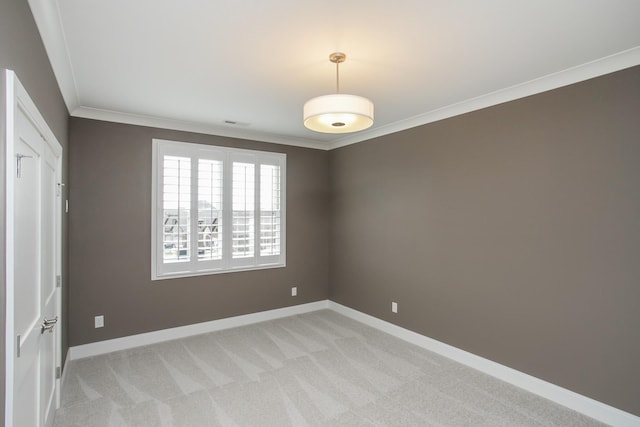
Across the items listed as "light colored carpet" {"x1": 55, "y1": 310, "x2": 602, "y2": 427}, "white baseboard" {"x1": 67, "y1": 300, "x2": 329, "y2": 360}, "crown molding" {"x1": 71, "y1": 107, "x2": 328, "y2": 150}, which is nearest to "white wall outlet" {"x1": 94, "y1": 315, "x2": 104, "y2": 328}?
"white baseboard" {"x1": 67, "y1": 300, "x2": 329, "y2": 360}

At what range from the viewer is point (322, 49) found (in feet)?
7.48

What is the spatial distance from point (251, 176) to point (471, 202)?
2840 millimetres

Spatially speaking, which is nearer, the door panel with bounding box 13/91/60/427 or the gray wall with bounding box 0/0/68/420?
the gray wall with bounding box 0/0/68/420

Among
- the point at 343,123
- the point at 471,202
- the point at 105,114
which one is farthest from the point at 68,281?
the point at 471,202

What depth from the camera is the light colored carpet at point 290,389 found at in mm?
2506

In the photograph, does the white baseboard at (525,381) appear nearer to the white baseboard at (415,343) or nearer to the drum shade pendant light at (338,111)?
the white baseboard at (415,343)

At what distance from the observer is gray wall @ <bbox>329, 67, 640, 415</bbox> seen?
241 cm

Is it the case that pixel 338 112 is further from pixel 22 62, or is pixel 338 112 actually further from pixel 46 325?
pixel 46 325

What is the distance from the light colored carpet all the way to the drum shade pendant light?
2.19 metres

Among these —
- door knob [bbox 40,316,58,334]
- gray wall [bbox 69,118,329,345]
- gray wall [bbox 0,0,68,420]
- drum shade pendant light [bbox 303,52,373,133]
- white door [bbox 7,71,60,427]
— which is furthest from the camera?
gray wall [bbox 69,118,329,345]

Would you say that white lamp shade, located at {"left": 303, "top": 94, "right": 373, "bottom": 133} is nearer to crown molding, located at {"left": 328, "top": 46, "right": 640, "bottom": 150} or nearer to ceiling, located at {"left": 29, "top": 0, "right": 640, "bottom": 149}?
ceiling, located at {"left": 29, "top": 0, "right": 640, "bottom": 149}

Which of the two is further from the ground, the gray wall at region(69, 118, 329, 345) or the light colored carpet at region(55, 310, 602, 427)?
the gray wall at region(69, 118, 329, 345)

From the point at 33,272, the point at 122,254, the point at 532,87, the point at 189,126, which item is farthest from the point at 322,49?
the point at 122,254

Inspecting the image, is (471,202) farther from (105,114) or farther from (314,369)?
(105,114)
